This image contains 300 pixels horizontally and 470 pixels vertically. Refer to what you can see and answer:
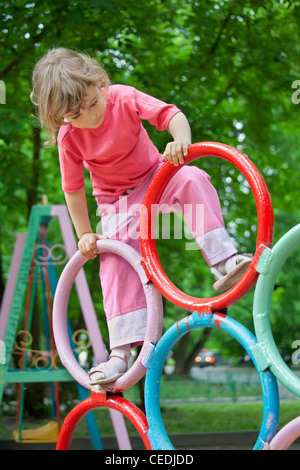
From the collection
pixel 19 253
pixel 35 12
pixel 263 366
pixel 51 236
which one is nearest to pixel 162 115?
pixel 263 366

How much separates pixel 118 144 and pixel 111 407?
2.76 feet

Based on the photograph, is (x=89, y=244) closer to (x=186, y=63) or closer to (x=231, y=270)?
(x=231, y=270)

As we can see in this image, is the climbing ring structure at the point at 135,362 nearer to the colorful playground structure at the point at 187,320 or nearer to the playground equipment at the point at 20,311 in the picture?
the colorful playground structure at the point at 187,320

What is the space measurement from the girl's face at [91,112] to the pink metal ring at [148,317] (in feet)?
1.27

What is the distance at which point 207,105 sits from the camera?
19.4 feet

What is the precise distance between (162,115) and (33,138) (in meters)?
4.73

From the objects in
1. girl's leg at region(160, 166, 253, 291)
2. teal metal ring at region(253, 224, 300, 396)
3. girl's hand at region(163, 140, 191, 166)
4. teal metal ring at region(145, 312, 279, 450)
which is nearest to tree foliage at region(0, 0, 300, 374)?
girl's leg at region(160, 166, 253, 291)

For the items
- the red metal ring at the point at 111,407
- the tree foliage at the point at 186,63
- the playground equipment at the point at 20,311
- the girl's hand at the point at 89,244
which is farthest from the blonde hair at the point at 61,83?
the tree foliage at the point at 186,63

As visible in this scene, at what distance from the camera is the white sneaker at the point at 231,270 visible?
1766 millimetres

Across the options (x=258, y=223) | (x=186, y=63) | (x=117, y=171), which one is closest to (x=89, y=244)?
(x=117, y=171)

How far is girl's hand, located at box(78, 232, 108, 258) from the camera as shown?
6.68ft

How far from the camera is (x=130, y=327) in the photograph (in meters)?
1.99

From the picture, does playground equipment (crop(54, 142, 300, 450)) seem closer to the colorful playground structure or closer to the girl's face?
the colorful playground structure
